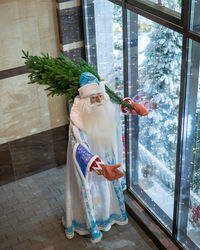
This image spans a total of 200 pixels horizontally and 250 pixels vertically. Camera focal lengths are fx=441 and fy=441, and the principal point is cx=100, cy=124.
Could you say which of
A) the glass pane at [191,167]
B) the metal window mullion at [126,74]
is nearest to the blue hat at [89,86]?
the metal window mullion at [126,74]

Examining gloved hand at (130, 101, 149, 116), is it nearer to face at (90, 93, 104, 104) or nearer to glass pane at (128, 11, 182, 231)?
glass pane at (128, 11, 182, 231)

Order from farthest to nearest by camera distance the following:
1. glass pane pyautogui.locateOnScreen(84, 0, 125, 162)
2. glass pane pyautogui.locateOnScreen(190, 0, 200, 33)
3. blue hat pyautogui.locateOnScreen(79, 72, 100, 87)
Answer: glass pane pyautogui.locateOnScreen(84, 0, 125, 162) → blue hat pyautogui.locateOnScreen(79, 72, 100, 87) → glass pane pyautogui.locateOnScreen(190, 0, 200, 33)

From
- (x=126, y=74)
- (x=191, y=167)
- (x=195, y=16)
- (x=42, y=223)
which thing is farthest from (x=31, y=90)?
(x=195, y=16)

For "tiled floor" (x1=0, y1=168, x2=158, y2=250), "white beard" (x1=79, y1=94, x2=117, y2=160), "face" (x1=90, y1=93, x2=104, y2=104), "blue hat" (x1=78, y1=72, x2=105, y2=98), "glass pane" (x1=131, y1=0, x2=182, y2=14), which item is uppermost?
"glass pane" (x1=131, y1=0, x2=182, y2=14)

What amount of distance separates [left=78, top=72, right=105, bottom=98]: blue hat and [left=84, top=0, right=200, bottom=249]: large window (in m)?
0.50

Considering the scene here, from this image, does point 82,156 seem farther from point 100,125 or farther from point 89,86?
point 89,86

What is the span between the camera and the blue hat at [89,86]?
3.35 meters

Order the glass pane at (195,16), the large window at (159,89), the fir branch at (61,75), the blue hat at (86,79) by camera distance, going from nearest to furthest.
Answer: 1. the glass pane at (195,16)
2. the large window at (159,89)
3. the blue hat at (86,79)
4. the fir branch at (61,75)

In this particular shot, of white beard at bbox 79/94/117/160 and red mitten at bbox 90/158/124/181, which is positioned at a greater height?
white beard at bbox 79/94/117/160

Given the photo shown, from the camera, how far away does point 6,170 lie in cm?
488

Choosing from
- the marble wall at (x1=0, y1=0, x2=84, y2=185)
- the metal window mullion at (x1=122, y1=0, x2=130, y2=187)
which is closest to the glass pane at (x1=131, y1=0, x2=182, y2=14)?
the metal window mullion at (x1=122, y1=0, x2=130, y2=187)

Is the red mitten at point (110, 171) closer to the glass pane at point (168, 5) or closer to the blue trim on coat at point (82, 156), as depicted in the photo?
the blue trim on coat at point (82, 156)

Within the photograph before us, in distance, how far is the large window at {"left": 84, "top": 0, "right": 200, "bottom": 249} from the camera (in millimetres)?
3129

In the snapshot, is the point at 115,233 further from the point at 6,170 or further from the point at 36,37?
the point at 36,37
